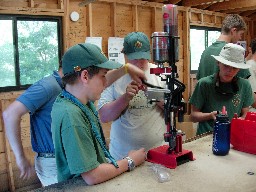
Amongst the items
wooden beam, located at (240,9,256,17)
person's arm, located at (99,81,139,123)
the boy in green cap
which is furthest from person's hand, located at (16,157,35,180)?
wooden beam, located at (240,9,256,17)

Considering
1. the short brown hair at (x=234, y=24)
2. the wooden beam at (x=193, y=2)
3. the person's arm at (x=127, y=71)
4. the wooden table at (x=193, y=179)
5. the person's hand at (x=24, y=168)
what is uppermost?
the wooden beam at (x=193, y=2)

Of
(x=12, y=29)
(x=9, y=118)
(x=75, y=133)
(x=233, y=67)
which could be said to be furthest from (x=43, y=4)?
(x=75, y=133)

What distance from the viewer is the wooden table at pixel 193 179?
1.32m

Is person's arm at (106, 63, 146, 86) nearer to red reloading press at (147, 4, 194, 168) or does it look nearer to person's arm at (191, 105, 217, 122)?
red reloading press at (147, 4, 194, 168)

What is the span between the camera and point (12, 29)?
4.02 meters

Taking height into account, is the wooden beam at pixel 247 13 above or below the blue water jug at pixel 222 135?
above

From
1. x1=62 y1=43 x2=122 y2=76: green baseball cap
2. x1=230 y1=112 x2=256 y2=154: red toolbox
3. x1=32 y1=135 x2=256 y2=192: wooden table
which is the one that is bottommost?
x1=32 y1=135 x2=256 y2=192: wooden table

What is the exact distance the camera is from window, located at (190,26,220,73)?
671 centimetres

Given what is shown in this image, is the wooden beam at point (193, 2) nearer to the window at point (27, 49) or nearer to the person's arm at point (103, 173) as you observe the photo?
the window at point (27, 49)

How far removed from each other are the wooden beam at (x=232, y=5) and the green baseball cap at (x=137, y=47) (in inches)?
183

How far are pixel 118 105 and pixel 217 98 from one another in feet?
2.55

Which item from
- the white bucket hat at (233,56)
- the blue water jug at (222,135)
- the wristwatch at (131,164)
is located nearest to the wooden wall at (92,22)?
the white bucket hat at (233,56)

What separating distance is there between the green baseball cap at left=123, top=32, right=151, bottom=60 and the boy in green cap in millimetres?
652

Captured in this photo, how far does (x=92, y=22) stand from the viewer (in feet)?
15.8
